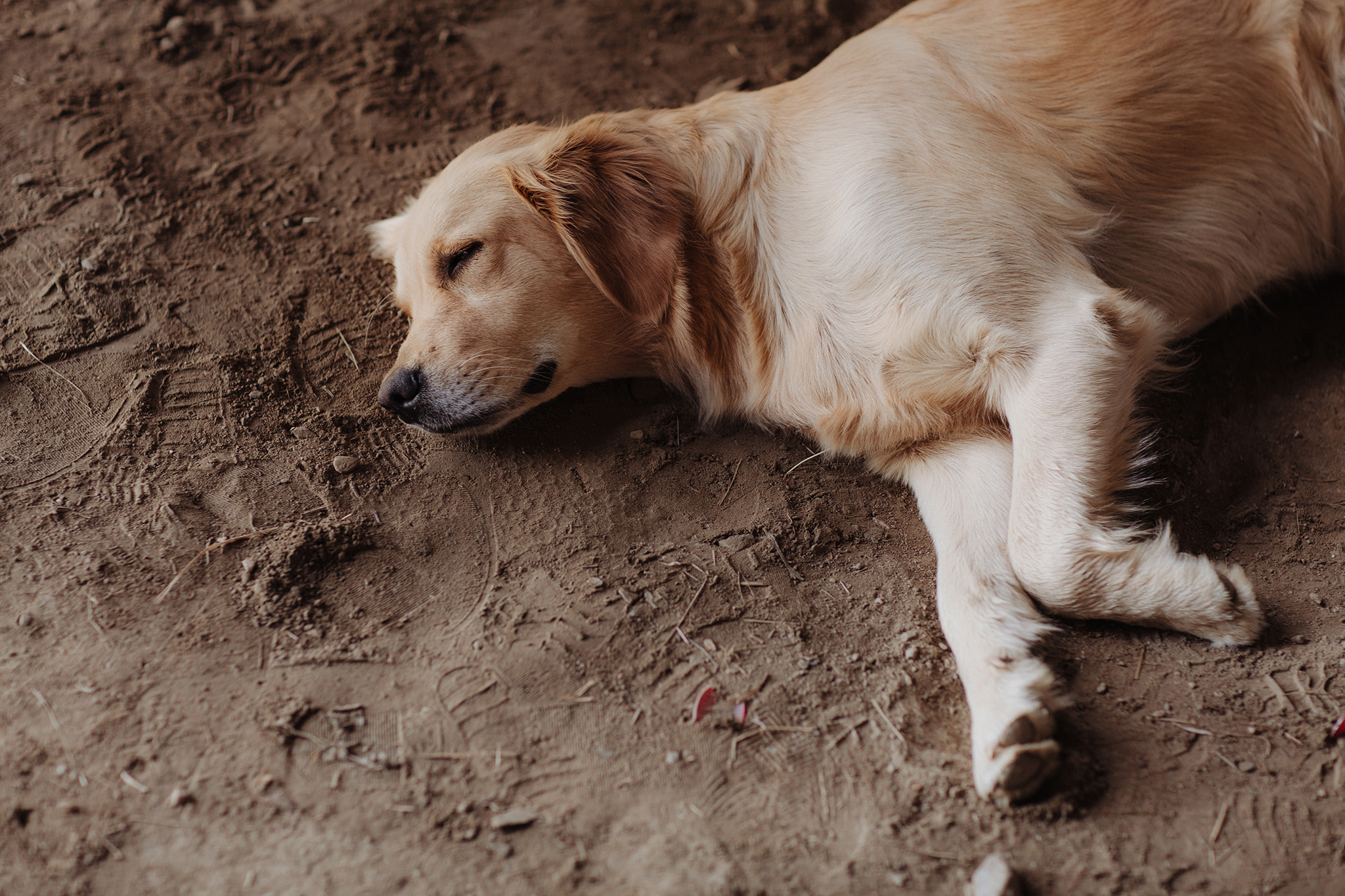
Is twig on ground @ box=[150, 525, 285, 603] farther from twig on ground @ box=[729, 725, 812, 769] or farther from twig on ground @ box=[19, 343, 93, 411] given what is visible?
twig on ground @ box=[729, 725, 812, 769]

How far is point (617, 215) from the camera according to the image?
9.24 ft

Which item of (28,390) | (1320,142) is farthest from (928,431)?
(28,390)

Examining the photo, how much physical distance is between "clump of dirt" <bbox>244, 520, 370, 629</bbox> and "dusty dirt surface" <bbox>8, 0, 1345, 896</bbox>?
10 millimetres

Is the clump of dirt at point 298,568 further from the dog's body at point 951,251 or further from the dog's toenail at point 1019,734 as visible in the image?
the dog's toenail at point 1019,734

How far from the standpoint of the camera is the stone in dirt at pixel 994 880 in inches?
73.4

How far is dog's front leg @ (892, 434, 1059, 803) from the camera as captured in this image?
2.05 m

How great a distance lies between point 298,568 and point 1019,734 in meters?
1.85

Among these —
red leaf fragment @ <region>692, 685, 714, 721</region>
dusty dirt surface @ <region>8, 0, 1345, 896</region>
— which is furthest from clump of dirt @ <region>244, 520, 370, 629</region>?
red leaf fragment @ <region>692, 685, 714, 721</region>

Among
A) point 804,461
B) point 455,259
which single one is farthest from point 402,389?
point 804,461

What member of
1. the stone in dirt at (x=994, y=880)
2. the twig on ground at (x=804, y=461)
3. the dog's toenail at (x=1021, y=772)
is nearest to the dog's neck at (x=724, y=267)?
the twig on ground at (x=804, y=461)

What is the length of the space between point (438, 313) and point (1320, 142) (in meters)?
2.84

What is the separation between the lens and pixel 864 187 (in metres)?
2.61

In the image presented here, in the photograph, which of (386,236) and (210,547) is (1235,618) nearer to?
(210,547)

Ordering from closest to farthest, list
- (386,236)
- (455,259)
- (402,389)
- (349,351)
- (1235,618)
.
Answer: (1235,618) < (402,389) < (455,259) < (349,351) < (386,236)
